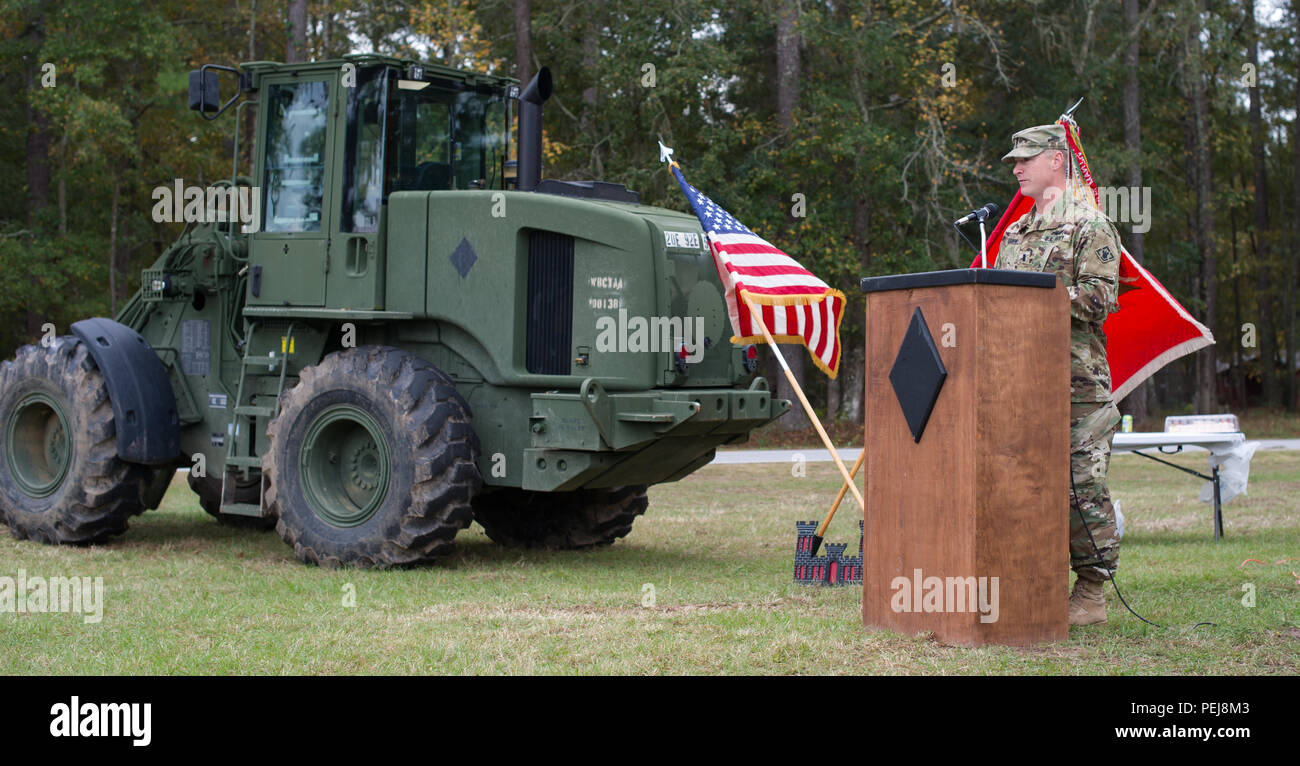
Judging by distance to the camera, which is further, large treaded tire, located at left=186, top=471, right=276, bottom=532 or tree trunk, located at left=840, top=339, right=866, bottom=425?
tree trunk, located at left=840, top=339, right=866, bottom=425

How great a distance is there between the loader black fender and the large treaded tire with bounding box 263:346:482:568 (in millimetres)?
1345

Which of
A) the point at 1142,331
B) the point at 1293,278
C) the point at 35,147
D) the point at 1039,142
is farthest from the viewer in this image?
the point at 1293,278

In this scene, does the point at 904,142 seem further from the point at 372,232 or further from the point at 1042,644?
the point at 1042,644

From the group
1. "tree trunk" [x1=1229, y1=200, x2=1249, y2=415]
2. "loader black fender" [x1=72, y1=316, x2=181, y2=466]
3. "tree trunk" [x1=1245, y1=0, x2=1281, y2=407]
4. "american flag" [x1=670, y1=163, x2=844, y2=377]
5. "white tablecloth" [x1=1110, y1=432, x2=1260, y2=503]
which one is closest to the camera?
A: "american flag" [x1=670, y1=163, x2=844, y2=377]

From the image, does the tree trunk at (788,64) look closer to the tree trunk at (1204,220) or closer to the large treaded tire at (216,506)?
the tree trunk at (1204,220)

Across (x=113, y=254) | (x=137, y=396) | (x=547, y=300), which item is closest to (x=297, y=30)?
(x=113, y=254)

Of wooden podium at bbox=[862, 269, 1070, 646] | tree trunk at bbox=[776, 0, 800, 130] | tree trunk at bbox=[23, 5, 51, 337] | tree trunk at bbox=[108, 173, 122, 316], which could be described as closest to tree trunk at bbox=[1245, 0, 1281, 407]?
tree trunk at bbox=[776, 0, 800, 130]

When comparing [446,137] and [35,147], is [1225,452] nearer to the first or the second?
[446,137]

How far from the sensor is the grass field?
5.49 m

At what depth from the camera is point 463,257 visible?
9.03 metres

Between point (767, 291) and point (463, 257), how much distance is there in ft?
6.70

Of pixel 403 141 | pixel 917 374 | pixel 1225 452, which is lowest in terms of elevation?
pixel 1225 452

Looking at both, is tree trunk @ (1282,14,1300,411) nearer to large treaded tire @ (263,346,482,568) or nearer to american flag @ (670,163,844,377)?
american flag @ (670,163,844,377)
